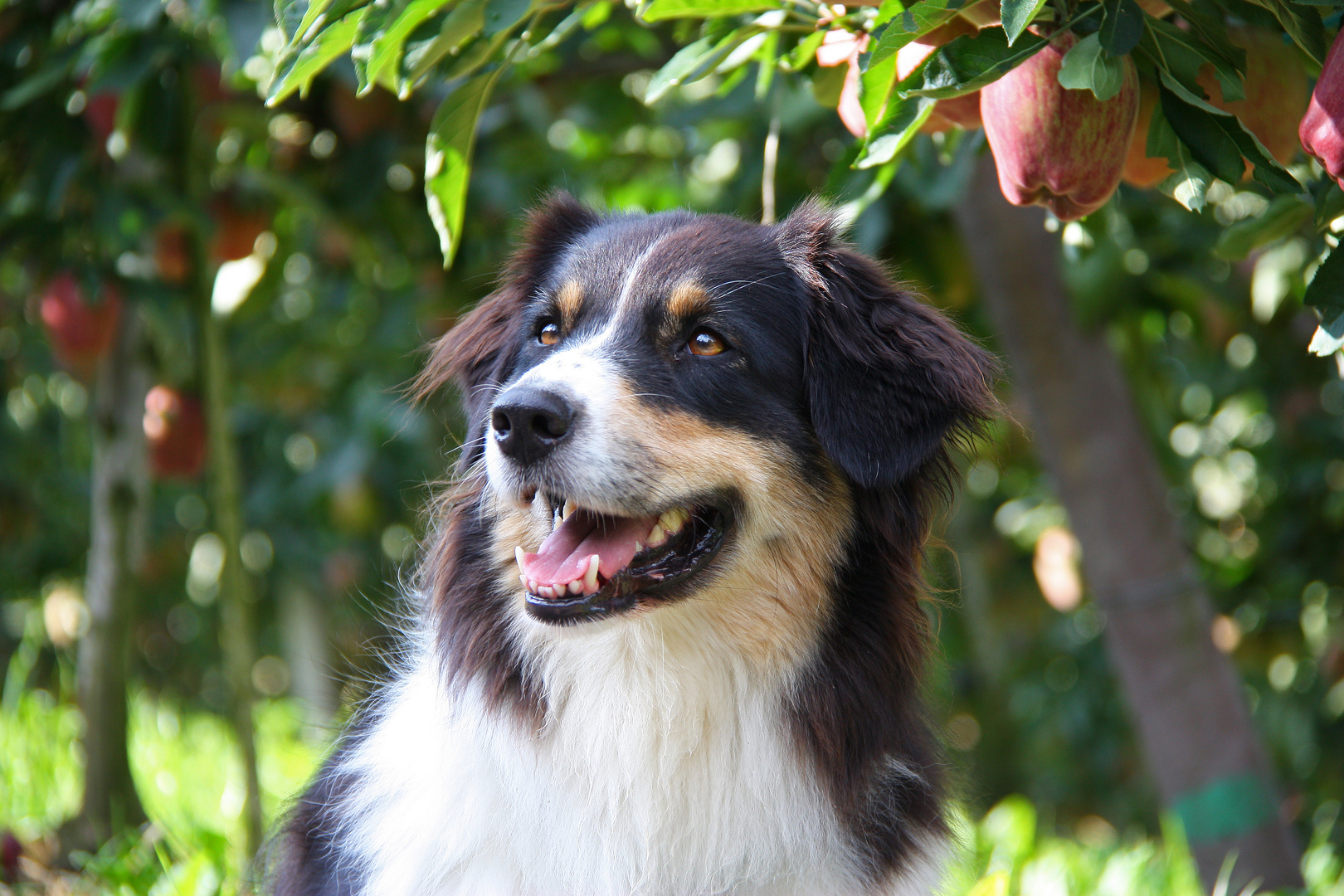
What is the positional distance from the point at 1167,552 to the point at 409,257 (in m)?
2.70

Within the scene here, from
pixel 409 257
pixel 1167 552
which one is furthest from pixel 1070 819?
pixel 409 257

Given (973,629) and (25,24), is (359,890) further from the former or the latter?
(973,629)

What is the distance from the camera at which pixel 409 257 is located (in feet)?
13.6

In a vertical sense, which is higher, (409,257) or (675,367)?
(675,367)

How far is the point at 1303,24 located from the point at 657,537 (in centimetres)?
129

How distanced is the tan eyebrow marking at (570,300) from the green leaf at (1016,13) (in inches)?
43.7

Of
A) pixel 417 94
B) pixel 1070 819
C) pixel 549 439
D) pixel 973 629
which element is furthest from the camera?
pixel 1070 819

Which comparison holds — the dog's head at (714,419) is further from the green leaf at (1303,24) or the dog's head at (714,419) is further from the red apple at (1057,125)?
the green leaf at (1303,24)

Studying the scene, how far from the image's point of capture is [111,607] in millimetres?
3590

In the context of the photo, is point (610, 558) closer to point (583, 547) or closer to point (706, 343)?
point (583, 547)

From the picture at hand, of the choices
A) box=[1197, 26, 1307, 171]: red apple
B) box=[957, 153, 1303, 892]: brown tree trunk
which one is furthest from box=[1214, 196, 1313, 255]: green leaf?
box=[957, 153, 1303, 892]: brown tree trunk

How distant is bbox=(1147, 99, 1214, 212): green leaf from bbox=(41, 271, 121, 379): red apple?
10.2 feet

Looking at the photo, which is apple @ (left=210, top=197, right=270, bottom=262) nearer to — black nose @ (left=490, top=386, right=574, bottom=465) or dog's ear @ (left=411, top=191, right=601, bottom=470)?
dog's ear @ (left=411, top=191, right=601, bottom=470)

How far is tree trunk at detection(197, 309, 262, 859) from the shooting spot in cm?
342
